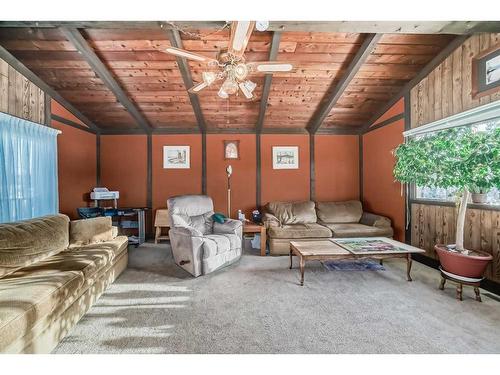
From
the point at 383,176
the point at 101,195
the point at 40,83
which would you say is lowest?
the point at 101,195

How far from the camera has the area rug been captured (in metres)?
3.22

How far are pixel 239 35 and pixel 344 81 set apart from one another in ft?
8.12

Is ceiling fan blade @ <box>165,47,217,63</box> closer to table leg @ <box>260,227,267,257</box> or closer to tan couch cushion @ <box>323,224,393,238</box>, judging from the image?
table leg @ <box>260,227,267,257</box>

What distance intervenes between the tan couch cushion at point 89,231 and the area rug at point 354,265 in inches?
Answer: 123

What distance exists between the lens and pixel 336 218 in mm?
4629

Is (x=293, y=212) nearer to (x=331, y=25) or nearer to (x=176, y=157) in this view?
(x=176, y=157)

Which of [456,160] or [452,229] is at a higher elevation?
[456,160]

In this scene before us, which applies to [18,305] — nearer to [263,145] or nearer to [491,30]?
[263,145]

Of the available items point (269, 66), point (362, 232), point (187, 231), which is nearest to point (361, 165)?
point (362, 232)

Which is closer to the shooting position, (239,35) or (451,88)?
(239,35)

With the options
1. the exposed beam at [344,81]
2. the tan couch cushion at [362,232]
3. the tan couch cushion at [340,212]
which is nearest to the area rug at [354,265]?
the tan couch cushion at [362,232]

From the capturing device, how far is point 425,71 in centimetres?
347

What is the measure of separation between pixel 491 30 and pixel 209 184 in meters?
4.75

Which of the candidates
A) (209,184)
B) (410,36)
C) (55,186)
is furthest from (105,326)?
(410,36)
